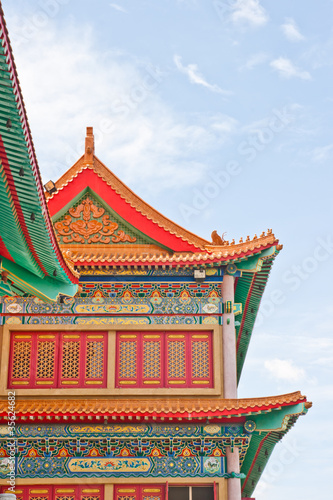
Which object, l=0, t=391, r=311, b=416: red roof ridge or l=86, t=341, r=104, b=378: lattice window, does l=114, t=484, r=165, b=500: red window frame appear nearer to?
l=0, t=391, r=311, b=416: red roof ridge

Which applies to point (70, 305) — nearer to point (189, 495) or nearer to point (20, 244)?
point (189, 495)

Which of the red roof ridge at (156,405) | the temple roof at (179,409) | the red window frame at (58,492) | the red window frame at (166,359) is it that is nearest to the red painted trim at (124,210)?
the red window frame at (166,359)

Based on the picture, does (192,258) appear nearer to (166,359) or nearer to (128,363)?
(166,359)

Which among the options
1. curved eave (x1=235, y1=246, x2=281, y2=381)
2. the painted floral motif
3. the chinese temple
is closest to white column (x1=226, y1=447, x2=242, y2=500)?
the chinese temple

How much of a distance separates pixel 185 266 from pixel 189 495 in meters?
5.18

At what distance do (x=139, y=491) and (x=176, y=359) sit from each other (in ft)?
10.3

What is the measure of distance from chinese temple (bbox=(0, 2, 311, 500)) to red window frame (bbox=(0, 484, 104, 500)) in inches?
0.9

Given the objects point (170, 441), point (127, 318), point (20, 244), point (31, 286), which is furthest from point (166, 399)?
point (20, 244)

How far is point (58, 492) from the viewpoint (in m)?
15.3

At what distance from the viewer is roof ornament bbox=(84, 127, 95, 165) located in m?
19.3

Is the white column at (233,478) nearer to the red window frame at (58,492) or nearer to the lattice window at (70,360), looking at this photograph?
the red window frame at (58,492)

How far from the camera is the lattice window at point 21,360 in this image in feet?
54.6

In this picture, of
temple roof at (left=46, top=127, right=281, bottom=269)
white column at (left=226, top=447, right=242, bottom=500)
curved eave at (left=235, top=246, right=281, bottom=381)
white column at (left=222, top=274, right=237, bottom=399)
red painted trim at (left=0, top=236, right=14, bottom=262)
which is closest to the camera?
red painted trim at (left=0, top=236, right=14, bottom=262)

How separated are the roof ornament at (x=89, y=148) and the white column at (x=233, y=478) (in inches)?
339
